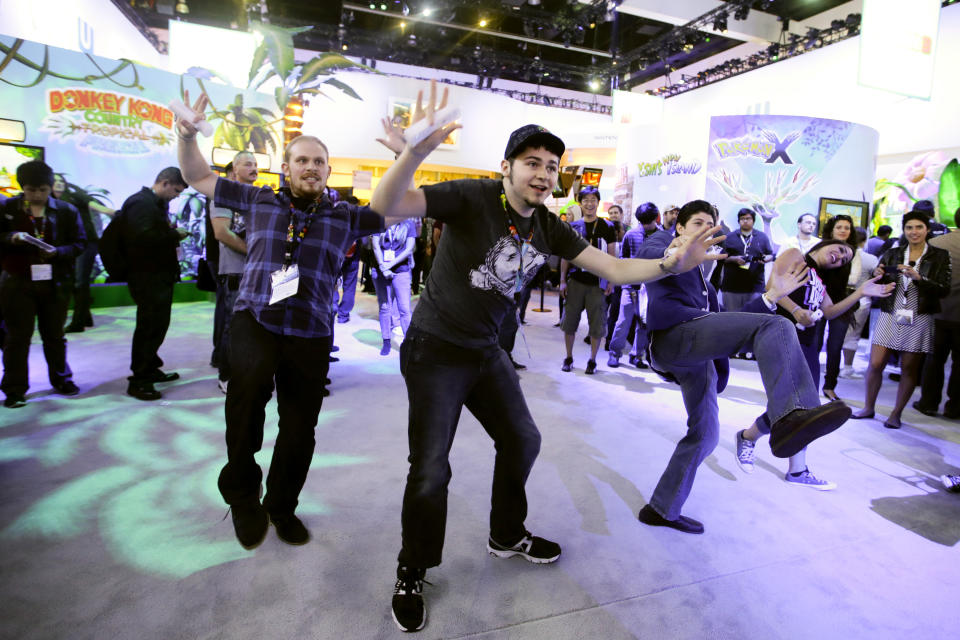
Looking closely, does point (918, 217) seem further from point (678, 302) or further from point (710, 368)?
point (678, 302)

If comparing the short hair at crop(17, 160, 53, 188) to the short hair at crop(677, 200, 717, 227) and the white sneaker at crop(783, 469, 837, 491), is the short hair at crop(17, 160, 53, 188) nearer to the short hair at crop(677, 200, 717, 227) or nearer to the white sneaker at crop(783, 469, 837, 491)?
the short hair at crop(677, 200, 717, 227)

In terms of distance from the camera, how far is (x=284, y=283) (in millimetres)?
2059

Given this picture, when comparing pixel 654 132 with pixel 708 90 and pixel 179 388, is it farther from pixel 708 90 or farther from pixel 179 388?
pixel 179 388

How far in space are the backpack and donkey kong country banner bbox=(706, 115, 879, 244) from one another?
7973 mm

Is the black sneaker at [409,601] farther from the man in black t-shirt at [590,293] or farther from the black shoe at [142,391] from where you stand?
the man in black t-shirt at [590,293]

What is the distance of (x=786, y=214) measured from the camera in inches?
338

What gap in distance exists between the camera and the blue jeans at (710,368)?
2072 millimetres

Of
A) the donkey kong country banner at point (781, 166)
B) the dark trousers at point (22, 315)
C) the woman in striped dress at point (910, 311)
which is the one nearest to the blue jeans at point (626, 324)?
the woman in striped dress at point (910, 311)

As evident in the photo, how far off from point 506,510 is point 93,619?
147 cm

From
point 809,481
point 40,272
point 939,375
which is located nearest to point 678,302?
point 809,481

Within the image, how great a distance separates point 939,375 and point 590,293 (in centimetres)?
312

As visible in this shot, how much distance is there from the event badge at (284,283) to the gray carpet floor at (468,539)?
107 cm

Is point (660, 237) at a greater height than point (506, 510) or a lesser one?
greater

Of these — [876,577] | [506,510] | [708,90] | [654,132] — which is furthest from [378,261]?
[708,90]
